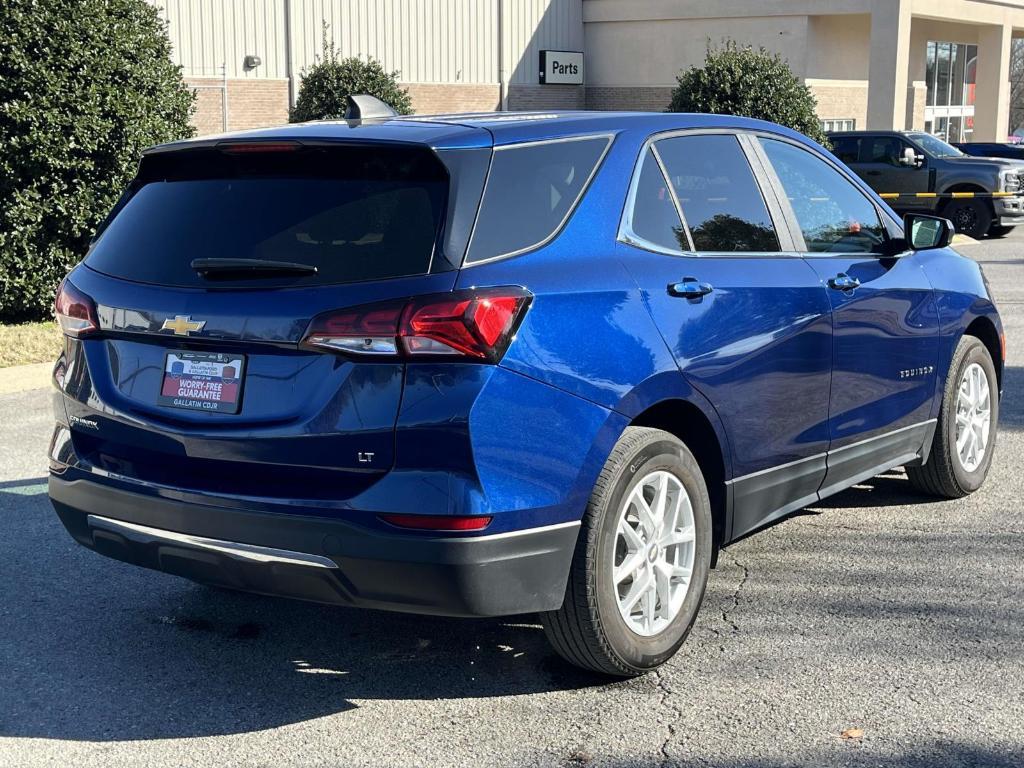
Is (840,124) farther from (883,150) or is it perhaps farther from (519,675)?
(519,675)

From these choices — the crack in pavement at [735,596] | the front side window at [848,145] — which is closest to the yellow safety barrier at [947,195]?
the front side window at [848,145]

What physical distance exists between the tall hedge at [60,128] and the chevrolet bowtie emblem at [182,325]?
8.68 m

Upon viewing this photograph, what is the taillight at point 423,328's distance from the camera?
363 centimetres

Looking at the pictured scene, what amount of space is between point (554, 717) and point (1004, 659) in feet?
5.28

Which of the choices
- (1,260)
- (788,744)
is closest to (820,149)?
(788,744)

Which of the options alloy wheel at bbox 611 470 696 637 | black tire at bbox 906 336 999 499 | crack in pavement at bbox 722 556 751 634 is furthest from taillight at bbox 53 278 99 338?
black tire at bbox 906 336 999 499

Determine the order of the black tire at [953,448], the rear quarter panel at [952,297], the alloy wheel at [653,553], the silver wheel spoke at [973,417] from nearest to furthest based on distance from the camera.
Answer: the alloy wheel at [653,553] → the rear quarter panel at [952,297] → the black tire at [953,448] → the silver wheel spoke at [973,417]

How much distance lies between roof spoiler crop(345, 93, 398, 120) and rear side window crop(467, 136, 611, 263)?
0.86 m

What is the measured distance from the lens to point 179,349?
398 centimetres

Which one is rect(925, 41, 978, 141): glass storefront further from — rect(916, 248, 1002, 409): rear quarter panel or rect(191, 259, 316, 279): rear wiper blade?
rect(191, 259, 316, 279): rear wiper blade

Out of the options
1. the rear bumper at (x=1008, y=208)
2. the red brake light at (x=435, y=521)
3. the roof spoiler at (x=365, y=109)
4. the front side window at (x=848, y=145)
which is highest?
the front side window at (x=848, y=145)

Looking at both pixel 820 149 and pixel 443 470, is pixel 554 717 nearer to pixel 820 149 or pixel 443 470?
pixel 443 470

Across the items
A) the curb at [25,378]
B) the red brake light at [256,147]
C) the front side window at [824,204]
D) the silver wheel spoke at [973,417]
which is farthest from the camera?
the curb at [25,378]

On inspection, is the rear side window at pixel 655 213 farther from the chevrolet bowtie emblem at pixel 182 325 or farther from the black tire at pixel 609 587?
the chevrolet bowtie emblem at pixel 182 325
